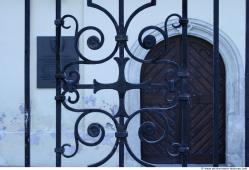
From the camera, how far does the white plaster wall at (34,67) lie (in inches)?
303

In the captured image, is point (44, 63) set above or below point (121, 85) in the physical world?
above

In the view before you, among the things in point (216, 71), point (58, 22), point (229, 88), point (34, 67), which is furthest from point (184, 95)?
point (34, 67)

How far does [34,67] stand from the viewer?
311 inches

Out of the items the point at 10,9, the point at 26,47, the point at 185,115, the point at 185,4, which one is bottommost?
the point at 185,115

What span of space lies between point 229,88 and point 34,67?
10.00 feet

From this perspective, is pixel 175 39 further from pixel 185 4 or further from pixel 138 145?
pixel 185 4

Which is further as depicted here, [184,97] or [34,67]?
[34,67]

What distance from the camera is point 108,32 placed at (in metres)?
7.85

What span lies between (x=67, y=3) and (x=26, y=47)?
603cm

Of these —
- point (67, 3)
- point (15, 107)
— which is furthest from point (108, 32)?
point (15, 107)

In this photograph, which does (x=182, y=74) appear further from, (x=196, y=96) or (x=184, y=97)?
(x=196, y=96)

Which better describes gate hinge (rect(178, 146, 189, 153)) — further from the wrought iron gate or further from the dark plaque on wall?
the dark plaque on wall

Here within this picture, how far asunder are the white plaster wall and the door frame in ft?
0.36

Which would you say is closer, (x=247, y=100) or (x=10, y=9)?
(x=247, y=100)
